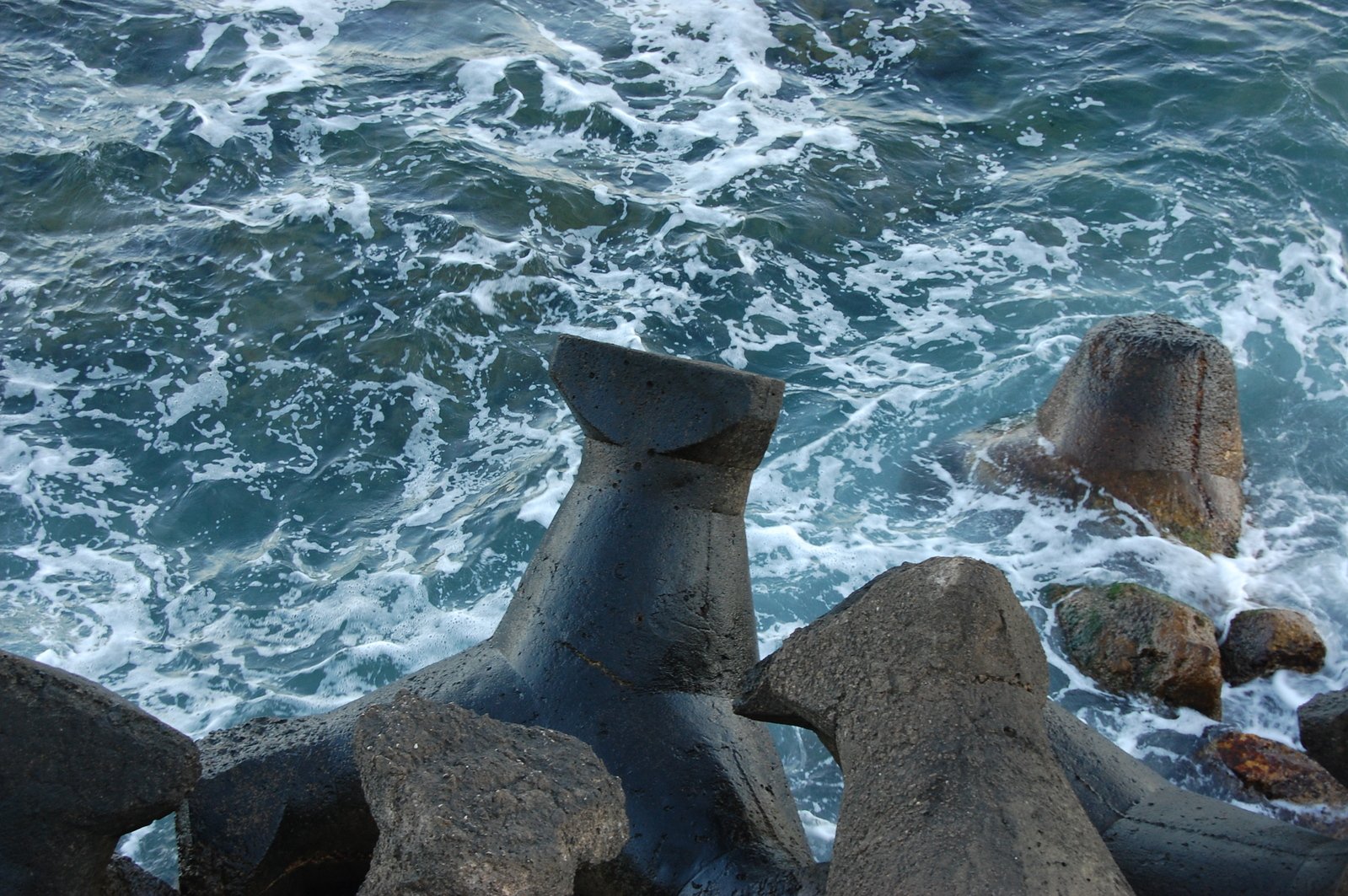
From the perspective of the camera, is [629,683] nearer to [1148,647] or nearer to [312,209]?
[1148,647]

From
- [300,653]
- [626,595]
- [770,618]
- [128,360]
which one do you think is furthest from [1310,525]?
[128,360]

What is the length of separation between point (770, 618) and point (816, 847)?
4.50ft

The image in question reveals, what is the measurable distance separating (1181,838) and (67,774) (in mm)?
2428

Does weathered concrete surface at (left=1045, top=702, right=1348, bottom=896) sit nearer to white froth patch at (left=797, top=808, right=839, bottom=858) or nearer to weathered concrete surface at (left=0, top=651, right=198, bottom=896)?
white froth patch at (left=797, top=808, right=839, bottom=858)

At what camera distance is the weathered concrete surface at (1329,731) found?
2.53 meters

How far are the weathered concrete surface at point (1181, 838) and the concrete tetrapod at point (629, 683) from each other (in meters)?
0.73

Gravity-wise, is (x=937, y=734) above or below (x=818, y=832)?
above

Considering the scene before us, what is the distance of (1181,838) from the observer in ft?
9.19

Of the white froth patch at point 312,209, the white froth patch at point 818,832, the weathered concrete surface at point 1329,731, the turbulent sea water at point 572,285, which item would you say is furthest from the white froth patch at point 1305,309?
the white froth patch at point 312,209

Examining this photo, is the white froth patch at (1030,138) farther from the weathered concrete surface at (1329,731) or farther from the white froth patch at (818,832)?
the weathered concrete surface at (1329,731)

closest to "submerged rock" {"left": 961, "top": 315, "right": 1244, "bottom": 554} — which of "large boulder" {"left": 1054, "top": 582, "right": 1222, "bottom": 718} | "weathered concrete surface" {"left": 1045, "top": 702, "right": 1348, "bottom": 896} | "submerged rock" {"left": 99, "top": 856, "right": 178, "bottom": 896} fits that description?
"large boulder" {"left": 1054, "top": 582, "right": 1222, "bottom": 718}

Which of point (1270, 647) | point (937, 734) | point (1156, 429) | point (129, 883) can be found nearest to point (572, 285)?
point (1156, 429)

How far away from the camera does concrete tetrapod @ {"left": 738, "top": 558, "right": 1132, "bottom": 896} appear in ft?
6.98

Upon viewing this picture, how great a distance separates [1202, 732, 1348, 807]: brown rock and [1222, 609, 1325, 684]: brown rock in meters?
0.45
